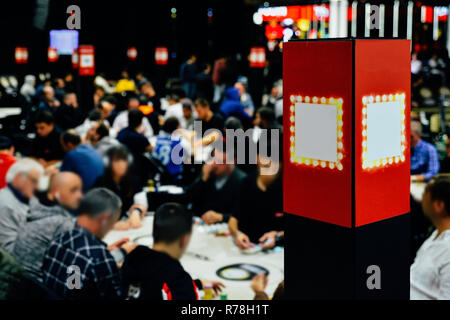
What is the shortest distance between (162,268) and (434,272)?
4.42 ft

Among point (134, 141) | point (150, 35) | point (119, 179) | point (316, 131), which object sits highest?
point (150, 35)

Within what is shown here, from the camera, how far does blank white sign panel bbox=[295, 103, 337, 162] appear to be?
2.15m

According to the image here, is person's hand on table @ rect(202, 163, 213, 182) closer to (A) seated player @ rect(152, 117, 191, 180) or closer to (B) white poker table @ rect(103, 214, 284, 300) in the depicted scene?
(B) white poker table @ rect(103, 214, 284, 300)

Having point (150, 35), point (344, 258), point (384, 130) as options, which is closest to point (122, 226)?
point (344, 258)

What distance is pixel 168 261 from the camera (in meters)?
2.81

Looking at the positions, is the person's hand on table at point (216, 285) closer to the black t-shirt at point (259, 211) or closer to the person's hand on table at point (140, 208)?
the black t-shirt at point (259, 211)

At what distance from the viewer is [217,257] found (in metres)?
3.86

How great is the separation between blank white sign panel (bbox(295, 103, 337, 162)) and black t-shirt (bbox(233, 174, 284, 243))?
1.99 meters

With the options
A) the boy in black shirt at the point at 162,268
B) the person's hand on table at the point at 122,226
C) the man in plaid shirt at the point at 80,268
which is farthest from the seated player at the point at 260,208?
the man in plaid shirt at the point at 80,268

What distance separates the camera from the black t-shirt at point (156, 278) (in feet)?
9.04

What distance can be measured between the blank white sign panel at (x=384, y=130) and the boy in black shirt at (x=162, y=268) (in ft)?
3.77

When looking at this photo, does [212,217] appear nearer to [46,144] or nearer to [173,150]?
[173,150]
